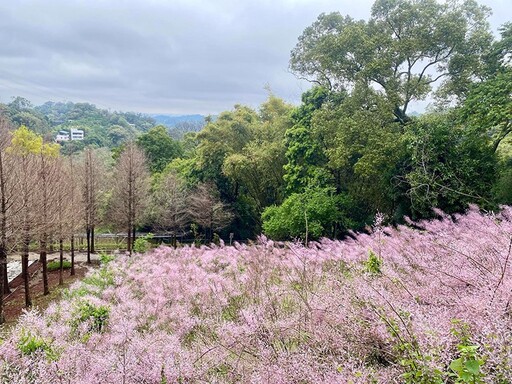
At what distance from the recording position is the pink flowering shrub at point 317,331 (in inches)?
68.7

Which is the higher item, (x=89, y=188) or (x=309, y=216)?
(x=89, y=188)

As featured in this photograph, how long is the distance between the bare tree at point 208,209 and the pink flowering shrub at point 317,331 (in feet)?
44.6

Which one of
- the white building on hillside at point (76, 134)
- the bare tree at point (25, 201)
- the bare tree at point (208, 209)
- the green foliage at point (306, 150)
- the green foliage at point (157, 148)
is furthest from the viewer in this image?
the white building on hillside at point (76, 134)

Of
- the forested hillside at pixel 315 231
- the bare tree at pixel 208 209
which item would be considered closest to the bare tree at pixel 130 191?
the forested hillside at pixel 315 231

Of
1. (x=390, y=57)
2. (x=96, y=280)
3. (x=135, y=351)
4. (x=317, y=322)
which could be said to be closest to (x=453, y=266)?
(x=317, y=322)

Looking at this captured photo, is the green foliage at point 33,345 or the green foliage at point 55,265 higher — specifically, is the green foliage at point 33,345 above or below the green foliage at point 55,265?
above

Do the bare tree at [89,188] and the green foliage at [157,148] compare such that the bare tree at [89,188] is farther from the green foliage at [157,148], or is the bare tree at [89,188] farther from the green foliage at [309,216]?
the green foliage at [157,148]

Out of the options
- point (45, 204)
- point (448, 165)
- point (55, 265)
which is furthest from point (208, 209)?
point (448, 165)

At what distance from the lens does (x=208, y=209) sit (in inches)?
709

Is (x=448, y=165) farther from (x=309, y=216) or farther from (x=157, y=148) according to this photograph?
(x=157, y=148)

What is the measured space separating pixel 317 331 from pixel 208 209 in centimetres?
1594

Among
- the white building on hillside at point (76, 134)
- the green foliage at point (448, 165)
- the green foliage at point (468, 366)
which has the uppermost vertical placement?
the white building on hillside at point (76, 134)

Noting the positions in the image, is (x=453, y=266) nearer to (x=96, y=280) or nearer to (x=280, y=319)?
(x=280, y=319)

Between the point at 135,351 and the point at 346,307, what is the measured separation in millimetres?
1568
